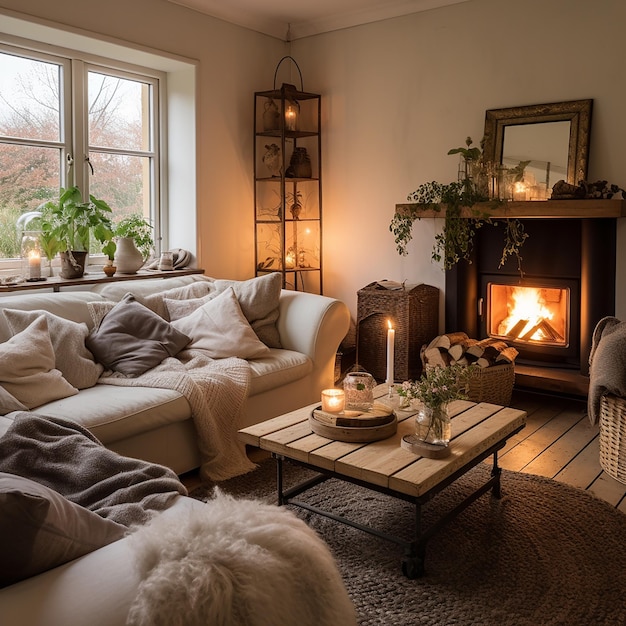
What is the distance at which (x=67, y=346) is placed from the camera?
9.74ft

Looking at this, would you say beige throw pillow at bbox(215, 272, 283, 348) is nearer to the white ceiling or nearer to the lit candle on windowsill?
the lit candle on windowsill

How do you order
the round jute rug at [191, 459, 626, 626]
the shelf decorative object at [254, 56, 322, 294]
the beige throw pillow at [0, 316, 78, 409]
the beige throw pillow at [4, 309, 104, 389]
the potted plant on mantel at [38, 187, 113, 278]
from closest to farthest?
the round jute rug at [191, 459, 626, 626] → the beige throw pillow at [0, 316, 78, 409] → the beige throw pillow at [4, 309, 104, 389] → the potted plant on mantel at [38, 187, 113, 278] → the shelf decorative object at [254, 56, 322, 294]

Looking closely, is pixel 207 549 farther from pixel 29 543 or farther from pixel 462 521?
pixel 462 521

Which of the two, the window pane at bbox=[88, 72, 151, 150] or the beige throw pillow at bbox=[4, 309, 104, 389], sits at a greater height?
the window pane at bbox=[88, 72, 151, 150]

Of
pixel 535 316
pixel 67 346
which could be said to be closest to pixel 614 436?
pixel 535 316

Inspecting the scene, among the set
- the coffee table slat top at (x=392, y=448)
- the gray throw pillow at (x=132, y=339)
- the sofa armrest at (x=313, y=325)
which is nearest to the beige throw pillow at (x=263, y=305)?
the sofa armrest at (x=313, y=325)

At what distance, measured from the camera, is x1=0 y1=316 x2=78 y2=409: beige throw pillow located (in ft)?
8.50

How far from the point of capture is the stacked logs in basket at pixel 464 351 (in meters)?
4.05

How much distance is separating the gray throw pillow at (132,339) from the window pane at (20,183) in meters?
0.98

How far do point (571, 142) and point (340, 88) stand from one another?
1.78 m

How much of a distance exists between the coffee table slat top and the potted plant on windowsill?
190cm

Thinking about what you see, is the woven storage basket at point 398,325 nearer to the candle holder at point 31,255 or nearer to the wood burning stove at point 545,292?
the wood burning stove at point 545,292

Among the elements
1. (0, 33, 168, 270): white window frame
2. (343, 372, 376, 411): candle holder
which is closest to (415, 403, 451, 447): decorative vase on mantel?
(343, 372, 376, 411): candle holder

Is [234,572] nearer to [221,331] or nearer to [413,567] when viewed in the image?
[413,567]
